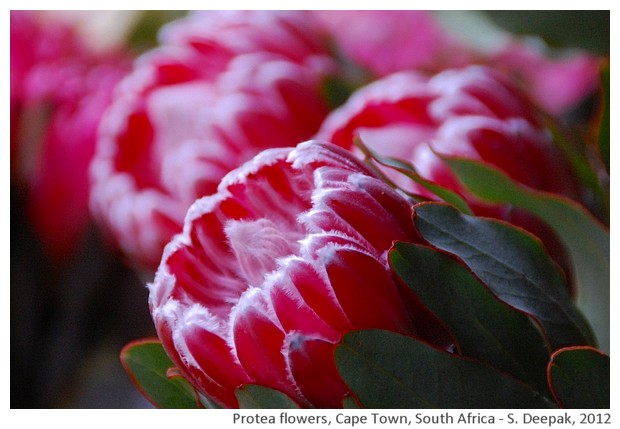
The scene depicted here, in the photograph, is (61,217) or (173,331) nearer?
(173,331)

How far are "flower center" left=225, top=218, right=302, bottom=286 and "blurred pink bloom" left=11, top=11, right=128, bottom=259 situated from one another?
431 mm

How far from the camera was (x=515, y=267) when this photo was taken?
408mm

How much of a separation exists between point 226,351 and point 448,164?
194 mm

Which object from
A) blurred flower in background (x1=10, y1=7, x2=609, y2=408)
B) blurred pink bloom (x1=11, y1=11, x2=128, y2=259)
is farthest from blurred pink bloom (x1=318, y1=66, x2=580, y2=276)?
blurred pink bloom (x1=11, y1=11, x2=128, y2=259)

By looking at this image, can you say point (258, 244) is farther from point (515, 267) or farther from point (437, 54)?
point (437, 54)

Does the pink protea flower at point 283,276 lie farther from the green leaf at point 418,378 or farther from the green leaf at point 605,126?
the green leaf at point 605,126

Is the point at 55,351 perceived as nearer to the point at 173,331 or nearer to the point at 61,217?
the point at 61,217

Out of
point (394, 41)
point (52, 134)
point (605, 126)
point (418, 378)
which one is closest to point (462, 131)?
point (605, 126)

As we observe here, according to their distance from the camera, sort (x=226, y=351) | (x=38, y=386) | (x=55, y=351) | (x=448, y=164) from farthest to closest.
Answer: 1. (x=55, y=351)
2. (x=38, y=386)
3. (x=448, y=164)
4. (x=226, y=351)

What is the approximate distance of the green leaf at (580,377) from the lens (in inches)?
15.5

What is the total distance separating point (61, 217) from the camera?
2.68ft

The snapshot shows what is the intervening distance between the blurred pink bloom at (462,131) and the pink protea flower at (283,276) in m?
0.15

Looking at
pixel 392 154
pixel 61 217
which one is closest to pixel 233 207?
pixel 392 154

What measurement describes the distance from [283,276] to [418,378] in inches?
3.5
